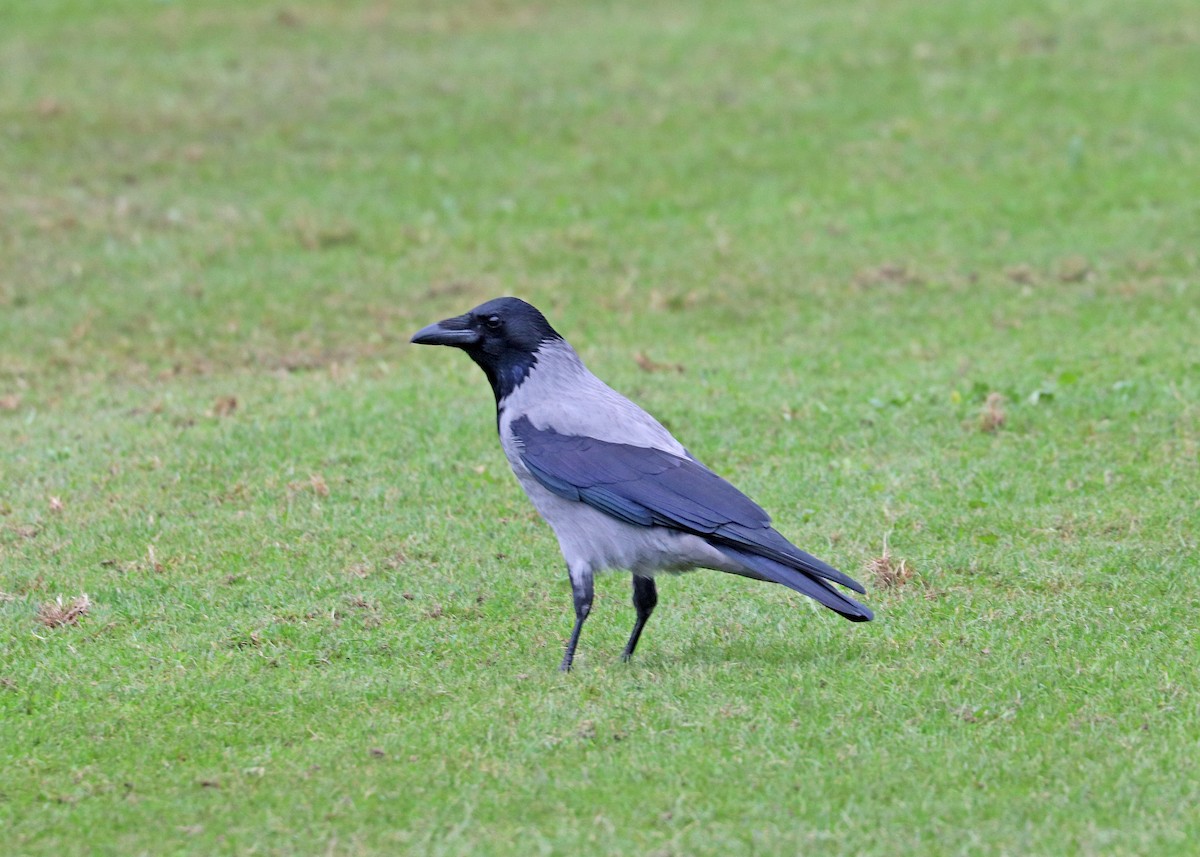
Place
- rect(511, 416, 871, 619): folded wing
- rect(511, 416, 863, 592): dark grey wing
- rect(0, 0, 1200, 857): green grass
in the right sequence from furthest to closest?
rect(511, 416, 863, 592): dark grey wing → rect(511, 416, 871, 619): folded wing → rect(0, 0, 1200, 857): green grass

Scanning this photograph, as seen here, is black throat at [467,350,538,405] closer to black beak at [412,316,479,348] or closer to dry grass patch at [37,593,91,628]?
black beak at [412,316,479,348]

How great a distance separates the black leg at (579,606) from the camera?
6922 millimetres

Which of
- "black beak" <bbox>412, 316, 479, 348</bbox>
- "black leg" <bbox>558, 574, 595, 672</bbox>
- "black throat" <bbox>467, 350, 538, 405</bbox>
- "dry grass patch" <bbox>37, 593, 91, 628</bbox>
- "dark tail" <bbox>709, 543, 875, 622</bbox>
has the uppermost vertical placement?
"black beak" <bbox>412, 316, 479, 348</bbox>

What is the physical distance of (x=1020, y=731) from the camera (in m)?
5.97

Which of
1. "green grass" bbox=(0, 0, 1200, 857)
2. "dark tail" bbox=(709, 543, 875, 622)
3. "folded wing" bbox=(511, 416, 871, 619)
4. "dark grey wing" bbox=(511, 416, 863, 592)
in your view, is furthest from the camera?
"dark grey wing" bbox=(511, 416, 863, 592)

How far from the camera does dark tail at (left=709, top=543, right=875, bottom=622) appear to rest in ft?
20.9

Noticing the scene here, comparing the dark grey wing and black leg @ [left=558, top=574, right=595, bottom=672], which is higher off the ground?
→ the dark grey wing

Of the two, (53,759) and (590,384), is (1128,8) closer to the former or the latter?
(590,384)

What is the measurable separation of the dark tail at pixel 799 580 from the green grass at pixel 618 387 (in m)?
0.35

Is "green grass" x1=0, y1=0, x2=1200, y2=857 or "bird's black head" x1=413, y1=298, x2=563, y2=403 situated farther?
"bird's black head" x1=413, y1=298, x2=563, y2=403

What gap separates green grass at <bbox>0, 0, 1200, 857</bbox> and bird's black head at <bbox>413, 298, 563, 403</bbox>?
1.23 metres

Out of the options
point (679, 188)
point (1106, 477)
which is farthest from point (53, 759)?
point (679, 188)

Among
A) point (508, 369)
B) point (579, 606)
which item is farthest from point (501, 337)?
point (579, 606)

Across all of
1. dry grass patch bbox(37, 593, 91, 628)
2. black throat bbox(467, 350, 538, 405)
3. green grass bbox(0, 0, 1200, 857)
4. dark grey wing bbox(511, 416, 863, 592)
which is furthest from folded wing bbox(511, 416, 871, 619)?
dry grass patch bbox(37, 593, 91, 628)
